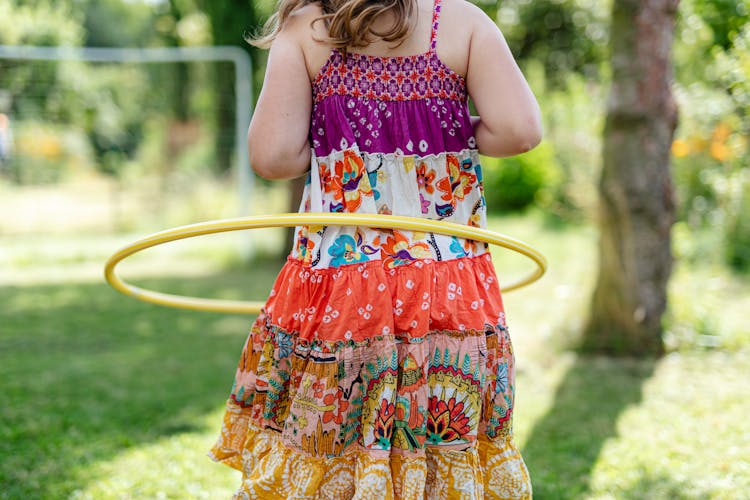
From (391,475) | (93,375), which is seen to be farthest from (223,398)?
(391,475)

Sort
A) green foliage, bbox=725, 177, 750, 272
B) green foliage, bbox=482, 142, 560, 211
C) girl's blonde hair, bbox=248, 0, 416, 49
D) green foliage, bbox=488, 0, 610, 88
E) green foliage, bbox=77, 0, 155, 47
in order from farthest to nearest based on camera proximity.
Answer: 1. green foliage, bbox=77, 0, 155, 47
2. green foliage, bbox=488, 0, 610, 88
3. green foliage, bbox=482, 142, 560, 211
4. green foliage, bbox=725, 177, 750, 272
5. girl's blonde hair, bbox=248, 0, 416, 49

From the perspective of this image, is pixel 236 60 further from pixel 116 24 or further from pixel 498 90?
pixel 116 24

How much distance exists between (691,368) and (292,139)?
3.57 m

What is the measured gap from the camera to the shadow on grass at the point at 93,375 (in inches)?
134

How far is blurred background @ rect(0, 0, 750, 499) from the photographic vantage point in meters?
3.46

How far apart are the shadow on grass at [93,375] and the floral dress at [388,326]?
5.19ft

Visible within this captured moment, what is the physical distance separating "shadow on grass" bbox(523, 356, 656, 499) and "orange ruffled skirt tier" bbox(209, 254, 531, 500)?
1274 millimetres

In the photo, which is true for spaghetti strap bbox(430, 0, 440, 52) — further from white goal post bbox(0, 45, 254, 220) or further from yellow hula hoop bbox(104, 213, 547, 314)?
white goal post bbox(0, 45, 254, 220)

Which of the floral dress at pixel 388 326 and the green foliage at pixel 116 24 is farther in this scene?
the green foliage at pixel 116 24

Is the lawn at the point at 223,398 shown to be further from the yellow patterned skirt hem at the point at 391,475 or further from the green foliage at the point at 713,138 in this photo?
the yellow patterned skirt hem at the point at 391,475

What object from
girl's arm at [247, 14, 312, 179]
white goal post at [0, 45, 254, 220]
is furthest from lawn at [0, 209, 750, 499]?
white goal post at [0, 45, 254, 220]

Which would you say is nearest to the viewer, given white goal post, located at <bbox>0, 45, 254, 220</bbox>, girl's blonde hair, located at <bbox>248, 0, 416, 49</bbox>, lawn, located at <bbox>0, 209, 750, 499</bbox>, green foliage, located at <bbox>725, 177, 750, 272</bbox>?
girl's blonde hair, located at <bbox>248, 0, 416, 49</bbox>

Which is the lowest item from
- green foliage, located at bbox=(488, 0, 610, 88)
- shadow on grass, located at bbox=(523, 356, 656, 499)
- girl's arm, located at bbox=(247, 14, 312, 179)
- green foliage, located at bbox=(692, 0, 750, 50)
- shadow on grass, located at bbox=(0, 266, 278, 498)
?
shadow on grass, located at bbox=(0, 266, 278, 498)

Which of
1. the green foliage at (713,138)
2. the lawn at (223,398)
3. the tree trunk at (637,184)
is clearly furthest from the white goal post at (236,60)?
the tree trunk at (637,184)
